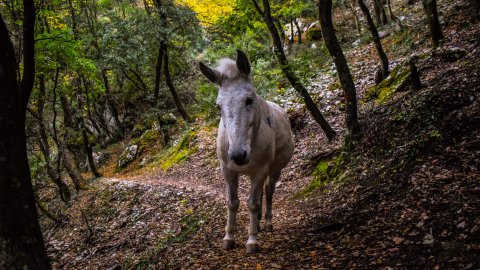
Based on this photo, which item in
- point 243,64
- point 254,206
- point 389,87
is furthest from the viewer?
point 389,87

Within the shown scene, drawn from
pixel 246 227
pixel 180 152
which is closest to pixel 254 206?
pixel 246 227

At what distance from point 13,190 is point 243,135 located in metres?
2.38

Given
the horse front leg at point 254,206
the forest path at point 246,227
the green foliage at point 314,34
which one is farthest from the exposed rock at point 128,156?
the horse front leg at point 254,206

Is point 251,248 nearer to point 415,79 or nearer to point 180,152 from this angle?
point 415,79

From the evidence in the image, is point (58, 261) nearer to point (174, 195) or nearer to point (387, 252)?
point (174, 195)

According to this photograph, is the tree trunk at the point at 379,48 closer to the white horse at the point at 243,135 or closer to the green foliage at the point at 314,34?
the white horse at the point at 243,135

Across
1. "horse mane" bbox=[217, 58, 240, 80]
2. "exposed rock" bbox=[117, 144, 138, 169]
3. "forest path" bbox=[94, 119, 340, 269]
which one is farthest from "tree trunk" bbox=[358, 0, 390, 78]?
"exposed rock" bbox=[117, 144, 138, 169]

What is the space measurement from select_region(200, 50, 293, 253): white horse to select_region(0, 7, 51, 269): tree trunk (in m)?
2.10

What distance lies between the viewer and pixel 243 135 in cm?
409

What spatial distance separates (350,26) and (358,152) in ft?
73.3

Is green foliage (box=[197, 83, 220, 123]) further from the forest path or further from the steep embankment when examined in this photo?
the steep embankment

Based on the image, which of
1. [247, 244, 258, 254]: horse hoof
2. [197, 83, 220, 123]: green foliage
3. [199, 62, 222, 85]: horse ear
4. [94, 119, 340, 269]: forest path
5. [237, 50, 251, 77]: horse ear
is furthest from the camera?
[197, 83, 220, 123]: green foliage

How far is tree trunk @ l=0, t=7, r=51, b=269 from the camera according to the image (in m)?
2.99

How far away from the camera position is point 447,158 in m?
5.19
